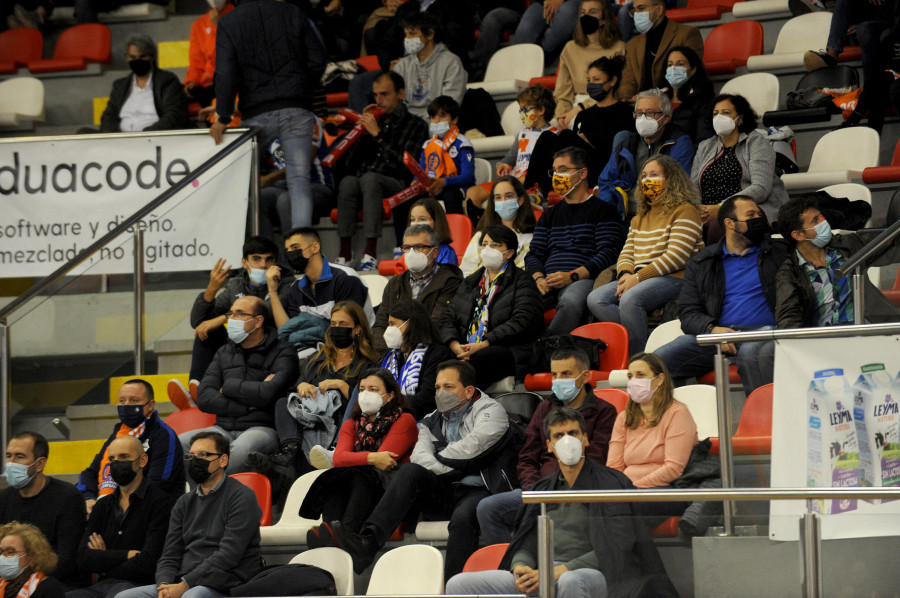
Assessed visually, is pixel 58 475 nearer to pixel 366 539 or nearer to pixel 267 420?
pixel 267 420

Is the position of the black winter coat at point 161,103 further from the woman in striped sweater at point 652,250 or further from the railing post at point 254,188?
the woman in striped sweater at point 652,250

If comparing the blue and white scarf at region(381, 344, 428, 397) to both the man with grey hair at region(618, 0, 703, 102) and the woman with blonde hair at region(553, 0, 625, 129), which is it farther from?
the woman with blonde hair at region(553, 0, 625, 129)

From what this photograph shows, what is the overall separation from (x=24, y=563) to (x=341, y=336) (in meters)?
1.99

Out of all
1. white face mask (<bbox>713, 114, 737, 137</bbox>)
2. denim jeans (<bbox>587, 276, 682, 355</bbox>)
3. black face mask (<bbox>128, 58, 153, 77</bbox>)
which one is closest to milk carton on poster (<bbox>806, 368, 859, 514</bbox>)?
denim jeans (<bbox>587, 276, 682, 355</bbox>)

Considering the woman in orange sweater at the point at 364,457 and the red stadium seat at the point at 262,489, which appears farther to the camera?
the red stadium seat at the point at 262,489

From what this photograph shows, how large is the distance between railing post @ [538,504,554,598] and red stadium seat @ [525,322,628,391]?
2.44m

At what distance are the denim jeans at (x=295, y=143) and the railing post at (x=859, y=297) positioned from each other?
399 cm

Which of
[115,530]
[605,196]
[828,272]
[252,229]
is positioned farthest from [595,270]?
[115,530]

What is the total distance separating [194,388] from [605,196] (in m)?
2.65

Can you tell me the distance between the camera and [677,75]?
8727 millimetres

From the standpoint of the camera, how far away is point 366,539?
6.25 meters

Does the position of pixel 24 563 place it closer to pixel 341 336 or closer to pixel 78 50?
pixel 341 336

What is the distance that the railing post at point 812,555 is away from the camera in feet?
14.4

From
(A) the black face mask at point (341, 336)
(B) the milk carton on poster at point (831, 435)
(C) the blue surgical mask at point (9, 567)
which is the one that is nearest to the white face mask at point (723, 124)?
(A) the black face mask at point (341, 336)
